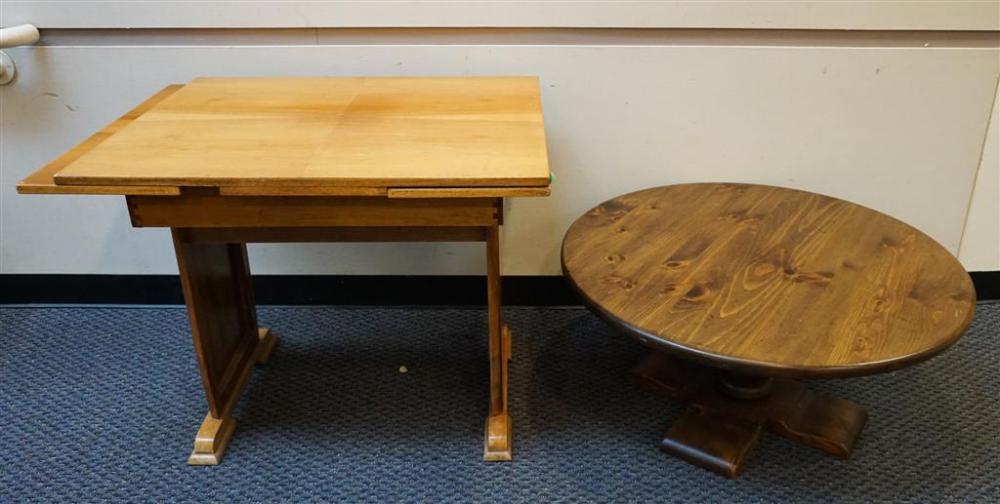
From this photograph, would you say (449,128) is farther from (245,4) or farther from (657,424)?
(657,424)

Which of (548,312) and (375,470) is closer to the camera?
(375,470)

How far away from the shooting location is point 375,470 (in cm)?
156

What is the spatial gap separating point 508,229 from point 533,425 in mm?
559

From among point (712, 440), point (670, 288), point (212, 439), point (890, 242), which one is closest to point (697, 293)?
point (670, 288)

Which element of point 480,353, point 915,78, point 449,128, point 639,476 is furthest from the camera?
point 480,353

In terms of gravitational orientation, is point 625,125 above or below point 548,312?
above

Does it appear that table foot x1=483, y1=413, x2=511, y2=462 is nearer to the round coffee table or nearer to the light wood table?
the light wood table

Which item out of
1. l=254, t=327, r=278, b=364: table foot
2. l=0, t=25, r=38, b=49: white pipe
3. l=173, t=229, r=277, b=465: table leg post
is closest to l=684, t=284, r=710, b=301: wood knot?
l=173, t=229, r=277, b=465: table leg post

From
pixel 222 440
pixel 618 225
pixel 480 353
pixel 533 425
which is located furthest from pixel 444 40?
pixel 222 440

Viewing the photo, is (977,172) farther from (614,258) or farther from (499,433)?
(499,433)

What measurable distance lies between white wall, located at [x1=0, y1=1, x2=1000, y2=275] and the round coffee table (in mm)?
166

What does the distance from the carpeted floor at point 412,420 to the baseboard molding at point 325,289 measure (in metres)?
0.04

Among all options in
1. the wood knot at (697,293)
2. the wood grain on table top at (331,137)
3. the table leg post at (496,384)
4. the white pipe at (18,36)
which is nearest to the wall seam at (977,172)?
the wood knot at (697,293)

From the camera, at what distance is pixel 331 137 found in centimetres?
136
